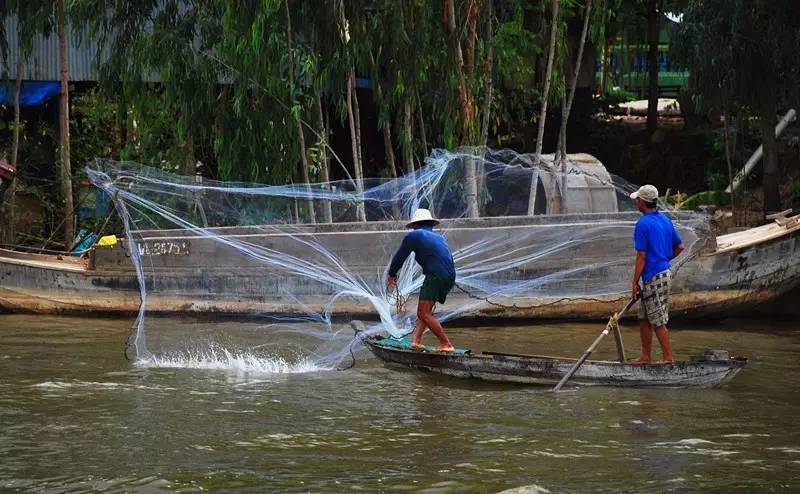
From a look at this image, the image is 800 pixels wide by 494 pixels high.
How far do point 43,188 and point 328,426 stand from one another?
970 cm

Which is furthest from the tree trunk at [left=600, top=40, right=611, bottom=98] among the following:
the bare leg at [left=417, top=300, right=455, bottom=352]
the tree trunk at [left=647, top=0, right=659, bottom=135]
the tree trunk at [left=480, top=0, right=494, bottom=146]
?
the bare leg at [left=417, top=300, right=455, bottom=352]

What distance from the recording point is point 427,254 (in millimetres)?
9953

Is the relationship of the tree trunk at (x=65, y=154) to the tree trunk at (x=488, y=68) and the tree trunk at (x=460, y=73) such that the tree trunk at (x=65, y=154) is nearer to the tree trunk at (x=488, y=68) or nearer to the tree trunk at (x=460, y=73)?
the tree trunk at (x=460, y=73)

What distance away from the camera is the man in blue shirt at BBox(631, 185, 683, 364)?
9.25 m

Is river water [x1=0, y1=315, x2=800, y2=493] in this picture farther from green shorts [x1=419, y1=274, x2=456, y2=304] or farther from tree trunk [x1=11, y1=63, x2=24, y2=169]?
tree trunk [x1=11, y1=63, x2=24, y2=169]

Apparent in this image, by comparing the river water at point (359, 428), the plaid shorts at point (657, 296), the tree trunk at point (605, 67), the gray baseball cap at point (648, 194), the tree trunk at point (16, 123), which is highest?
the tree trunk at point (605, 67)

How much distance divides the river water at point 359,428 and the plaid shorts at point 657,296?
24.5 inches

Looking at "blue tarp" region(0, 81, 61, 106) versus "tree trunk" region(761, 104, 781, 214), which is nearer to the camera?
"blue tarp" region(0, 81, 61, 106)

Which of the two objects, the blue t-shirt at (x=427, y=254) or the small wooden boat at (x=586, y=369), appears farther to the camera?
the blue t-shirt at (x=427, y=254)

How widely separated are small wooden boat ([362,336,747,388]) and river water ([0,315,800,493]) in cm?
10

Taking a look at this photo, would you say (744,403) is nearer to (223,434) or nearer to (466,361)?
(466,361)

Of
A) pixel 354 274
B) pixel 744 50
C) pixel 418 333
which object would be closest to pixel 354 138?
pixel 354 274

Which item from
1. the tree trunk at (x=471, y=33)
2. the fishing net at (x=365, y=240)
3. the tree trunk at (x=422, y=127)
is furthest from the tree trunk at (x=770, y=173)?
the tree trunk at (x=471, y=33)

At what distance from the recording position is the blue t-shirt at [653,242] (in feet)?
30.3
